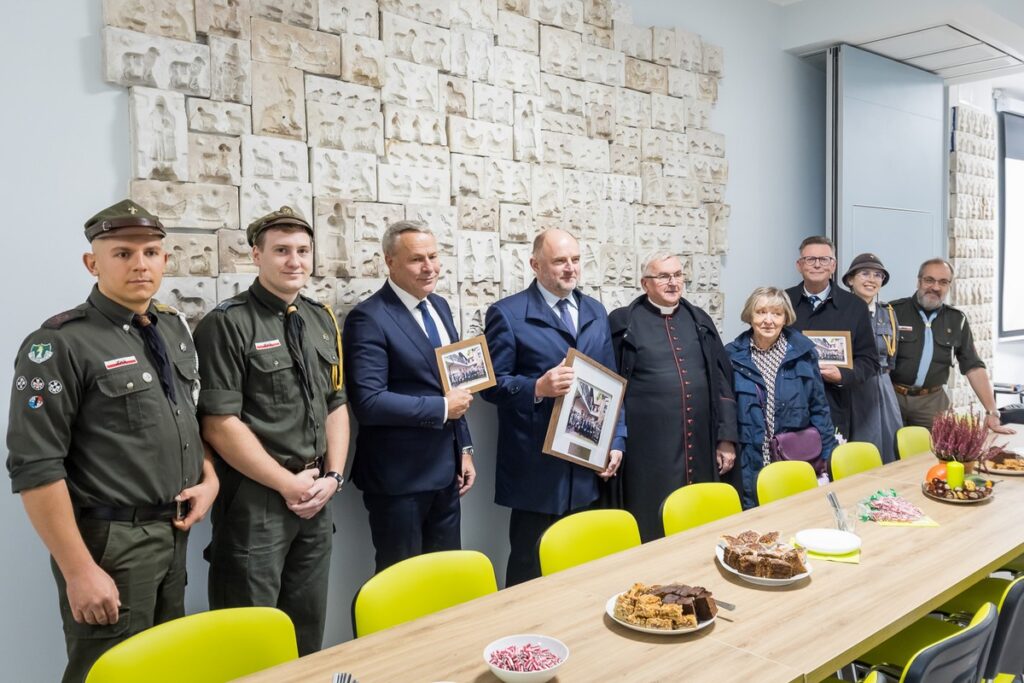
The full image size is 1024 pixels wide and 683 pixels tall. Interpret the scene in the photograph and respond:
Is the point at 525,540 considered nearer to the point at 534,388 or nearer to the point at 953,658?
the point at 534,388

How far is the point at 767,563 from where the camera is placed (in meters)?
2.13

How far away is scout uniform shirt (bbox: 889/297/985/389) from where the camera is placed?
17.0 ft

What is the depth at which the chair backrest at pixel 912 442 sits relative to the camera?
4.11 m

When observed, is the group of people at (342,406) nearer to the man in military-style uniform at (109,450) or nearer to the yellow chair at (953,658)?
the man in military-style uniform at (109,450)

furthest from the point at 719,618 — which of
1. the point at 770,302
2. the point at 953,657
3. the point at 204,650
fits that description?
the point at 770,302

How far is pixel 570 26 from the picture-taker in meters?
4.34

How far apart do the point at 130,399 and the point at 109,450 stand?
0.15 m

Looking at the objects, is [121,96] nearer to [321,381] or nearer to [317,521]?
[321,381]

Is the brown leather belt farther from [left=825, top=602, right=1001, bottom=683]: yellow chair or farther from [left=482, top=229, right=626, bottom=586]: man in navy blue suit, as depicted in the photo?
[left=825, top=602, right=1001, bottom=683]: yellow chair

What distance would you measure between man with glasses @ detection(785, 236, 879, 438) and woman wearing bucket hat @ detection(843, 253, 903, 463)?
0.14 metres

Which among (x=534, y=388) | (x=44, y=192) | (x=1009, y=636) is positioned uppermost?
(x=44, y=192)

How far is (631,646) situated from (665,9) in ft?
14.2

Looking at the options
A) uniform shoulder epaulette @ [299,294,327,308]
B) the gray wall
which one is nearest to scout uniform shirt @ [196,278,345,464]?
uniform shoulder epaulette @ [299,294,327,308]

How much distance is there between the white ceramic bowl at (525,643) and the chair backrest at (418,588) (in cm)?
40
